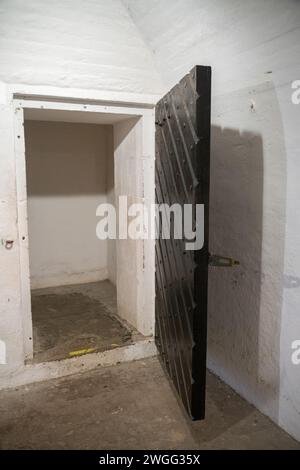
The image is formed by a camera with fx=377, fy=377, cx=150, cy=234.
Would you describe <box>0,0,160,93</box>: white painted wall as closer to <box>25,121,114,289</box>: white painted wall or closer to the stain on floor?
the stain on floor

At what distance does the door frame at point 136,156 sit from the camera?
2270mm

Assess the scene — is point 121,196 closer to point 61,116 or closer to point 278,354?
point 61,116

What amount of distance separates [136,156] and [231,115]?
31.0 inches

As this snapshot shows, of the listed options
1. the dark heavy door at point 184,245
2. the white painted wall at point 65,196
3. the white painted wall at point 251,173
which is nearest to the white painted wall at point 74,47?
Answer: the white painted wall at point 251,173

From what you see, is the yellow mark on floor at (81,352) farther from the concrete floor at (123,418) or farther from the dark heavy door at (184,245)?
the dark heavy door at (184,245)

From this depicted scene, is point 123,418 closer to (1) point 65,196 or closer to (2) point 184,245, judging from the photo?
(2) point 184,245

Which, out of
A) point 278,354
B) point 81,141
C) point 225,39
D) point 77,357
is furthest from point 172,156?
point 81,141

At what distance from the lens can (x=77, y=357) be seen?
2543 mm

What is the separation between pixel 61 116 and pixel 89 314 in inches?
68.3

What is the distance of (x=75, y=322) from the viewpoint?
10.6 ft

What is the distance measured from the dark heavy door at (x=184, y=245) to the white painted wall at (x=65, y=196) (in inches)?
84.1

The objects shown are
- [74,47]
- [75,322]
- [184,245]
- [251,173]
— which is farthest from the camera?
[75,322]

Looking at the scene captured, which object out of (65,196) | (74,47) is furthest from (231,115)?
(65,196)

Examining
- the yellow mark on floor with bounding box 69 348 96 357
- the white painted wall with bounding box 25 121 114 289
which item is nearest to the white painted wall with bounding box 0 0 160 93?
the yellow mark on floor with bounding box 69 348 96 357
